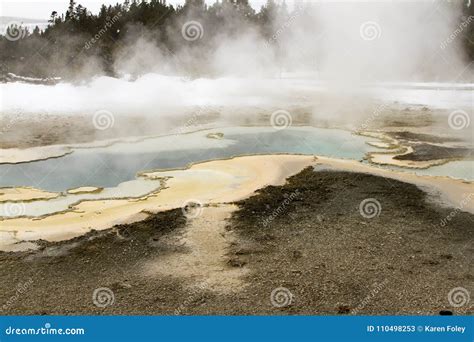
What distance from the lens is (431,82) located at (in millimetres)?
47469

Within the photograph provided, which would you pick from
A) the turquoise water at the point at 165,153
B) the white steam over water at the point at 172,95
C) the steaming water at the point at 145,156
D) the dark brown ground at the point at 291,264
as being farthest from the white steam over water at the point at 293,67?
the dark brown ground at the point at 291,264

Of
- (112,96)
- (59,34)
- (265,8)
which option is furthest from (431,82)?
(59,34)

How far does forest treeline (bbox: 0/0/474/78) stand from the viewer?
41.4m

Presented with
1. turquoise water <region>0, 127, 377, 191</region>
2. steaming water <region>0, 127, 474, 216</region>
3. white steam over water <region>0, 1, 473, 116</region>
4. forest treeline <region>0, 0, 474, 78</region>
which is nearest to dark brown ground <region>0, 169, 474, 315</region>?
steaming water <region>0, 127, 474, 216</region>

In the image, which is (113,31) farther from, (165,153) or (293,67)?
(165,153)

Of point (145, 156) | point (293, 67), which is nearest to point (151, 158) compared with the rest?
point (145, 156)

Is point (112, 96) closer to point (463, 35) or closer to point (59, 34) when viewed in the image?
point (59, 34)

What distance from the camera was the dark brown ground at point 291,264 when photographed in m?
8.10

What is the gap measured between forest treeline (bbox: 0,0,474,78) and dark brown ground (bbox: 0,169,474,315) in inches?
1221

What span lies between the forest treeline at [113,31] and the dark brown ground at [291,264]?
31006 mm

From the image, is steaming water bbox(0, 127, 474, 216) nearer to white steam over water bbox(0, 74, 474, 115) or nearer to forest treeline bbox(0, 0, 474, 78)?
white steam over water bbox(0, 74, 474, 115)

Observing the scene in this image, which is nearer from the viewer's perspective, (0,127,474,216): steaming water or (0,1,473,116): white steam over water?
(0,127,474,216): steaming water

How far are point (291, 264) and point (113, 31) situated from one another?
43177 mm

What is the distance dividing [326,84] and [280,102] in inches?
449
